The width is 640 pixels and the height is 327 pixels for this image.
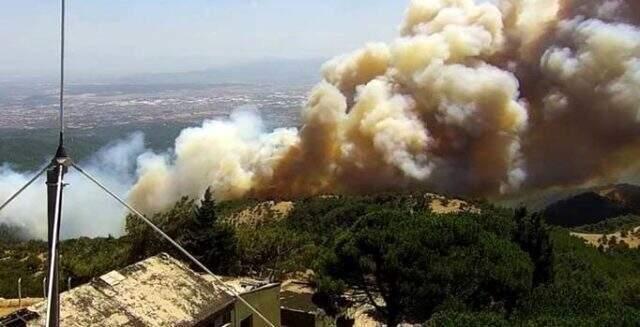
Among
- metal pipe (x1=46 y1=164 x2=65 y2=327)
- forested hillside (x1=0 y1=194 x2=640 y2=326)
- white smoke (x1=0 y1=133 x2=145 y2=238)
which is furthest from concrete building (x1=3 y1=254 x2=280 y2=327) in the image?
white smoke (x1=0 y1=133 x2=145 y2=238)

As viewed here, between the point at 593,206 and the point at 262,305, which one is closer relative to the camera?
the point at 262,305

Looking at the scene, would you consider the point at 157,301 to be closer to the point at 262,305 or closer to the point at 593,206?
the point at 262,305

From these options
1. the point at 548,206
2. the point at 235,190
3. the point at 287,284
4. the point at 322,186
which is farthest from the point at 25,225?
the point at 287,284

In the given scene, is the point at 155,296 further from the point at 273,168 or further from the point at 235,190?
the point at 235,190

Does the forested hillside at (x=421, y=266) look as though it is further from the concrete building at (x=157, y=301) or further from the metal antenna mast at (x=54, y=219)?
the metal antenna mast at (x=54, y=219)

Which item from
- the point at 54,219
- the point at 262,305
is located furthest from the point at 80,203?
the point at 54,219

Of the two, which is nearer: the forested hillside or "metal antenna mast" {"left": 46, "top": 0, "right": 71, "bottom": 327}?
"metal antenna mast" {"left": 46, "top": 0, "right": 71, "bottom": 327}

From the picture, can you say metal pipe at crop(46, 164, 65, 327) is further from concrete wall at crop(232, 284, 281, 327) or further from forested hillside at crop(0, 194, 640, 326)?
concrete wall at crop(232, 284, 281, 327)
